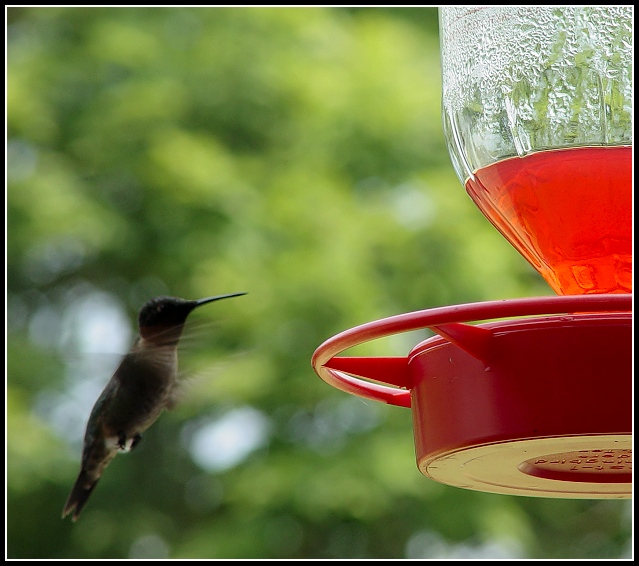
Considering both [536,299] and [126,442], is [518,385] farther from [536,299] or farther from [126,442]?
[126,442]

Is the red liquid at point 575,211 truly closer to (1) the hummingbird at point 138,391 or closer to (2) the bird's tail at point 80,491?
(1) the hummingbird at point 138,391

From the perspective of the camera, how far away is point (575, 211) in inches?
63.8

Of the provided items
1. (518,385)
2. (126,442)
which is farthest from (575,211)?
(126,442)

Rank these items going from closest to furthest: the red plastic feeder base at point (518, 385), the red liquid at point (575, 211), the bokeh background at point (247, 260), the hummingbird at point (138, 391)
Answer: the red plastic feeder base at point (518, 385), the red liquid at point (575, 211), the hummingbird at point (138, 391), the bokeh background at point (247, 260)

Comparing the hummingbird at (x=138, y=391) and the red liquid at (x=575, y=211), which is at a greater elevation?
the red liquid at (x=575, y=211)

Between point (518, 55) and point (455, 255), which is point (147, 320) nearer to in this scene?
point (518, 55)

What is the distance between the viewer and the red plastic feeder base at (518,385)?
1322 millimetres

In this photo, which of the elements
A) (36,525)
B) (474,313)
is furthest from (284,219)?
(474,313)

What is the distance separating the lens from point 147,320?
2705mm

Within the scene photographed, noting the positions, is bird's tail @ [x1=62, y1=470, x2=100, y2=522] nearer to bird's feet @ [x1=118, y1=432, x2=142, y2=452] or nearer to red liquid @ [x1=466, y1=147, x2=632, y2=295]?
bird's feet @ [x1=118, y1=432, x2=142, y2=452]

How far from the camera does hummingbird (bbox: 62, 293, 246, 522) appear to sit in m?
2.66

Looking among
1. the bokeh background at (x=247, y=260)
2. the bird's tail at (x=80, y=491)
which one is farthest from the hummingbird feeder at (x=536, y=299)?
the bokeh background at (x=247, y=260)

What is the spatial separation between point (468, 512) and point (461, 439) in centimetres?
428

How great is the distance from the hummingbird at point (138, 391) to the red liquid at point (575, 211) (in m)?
1.04
